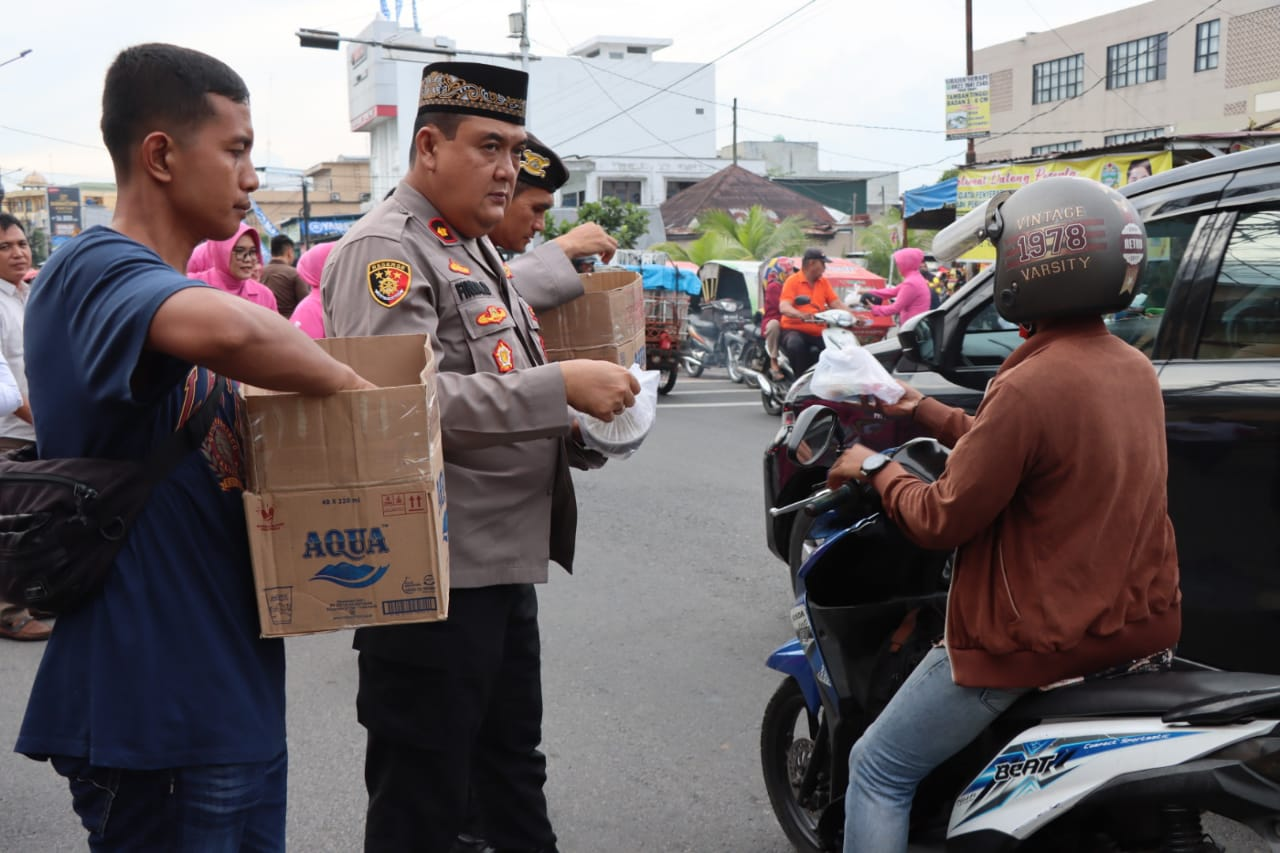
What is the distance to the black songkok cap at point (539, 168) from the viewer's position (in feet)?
10.6

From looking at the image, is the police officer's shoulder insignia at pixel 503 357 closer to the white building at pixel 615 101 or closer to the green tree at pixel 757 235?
the green tree at pixel 757 235

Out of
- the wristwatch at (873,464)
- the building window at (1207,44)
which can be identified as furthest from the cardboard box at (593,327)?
the building window at (1207,44)

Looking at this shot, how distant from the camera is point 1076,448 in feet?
6.89

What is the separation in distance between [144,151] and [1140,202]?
10.2 ft

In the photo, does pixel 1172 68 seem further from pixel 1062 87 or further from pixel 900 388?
pixel 900 388

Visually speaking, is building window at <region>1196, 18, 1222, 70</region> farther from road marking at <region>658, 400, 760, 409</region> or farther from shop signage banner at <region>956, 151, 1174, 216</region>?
road marking at <region>658, 400, 760, 409</region>

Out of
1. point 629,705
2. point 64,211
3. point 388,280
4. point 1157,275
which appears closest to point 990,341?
point 1157,275

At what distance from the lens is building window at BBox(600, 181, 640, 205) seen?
55688mm

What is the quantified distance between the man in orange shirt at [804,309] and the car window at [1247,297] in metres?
9.25

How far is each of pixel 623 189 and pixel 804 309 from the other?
147ft

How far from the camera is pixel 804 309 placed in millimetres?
12906

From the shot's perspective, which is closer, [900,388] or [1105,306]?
[1105,306]

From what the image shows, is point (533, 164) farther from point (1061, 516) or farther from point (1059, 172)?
point (1059, 172)

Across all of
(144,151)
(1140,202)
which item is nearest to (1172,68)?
(1140,202)
